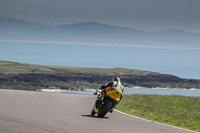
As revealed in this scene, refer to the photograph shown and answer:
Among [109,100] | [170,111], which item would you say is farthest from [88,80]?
[109,100]

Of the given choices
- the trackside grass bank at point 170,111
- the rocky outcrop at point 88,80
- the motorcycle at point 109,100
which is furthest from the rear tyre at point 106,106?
the rocky outcrop at point 88,80

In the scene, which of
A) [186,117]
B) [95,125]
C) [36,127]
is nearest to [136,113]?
[186,117]

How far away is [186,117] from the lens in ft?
57.3

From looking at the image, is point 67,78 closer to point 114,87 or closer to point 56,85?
point 56,85

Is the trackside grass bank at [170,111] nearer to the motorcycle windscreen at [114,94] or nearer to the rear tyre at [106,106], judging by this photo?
the motorcycle windscreen at [114,94]

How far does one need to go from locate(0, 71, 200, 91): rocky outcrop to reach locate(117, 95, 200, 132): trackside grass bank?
249ft

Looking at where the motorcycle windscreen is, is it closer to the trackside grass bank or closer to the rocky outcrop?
the trackside grass bank

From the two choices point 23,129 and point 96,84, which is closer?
point 23,129

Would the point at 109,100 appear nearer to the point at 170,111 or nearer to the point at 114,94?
the point at 114,94

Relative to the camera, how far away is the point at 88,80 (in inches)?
4724

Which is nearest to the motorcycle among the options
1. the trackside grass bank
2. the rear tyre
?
the rear tyre

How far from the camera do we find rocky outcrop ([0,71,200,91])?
10625 centimetres

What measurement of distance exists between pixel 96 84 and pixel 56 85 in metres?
15.3

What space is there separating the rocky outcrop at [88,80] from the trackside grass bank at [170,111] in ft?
249
